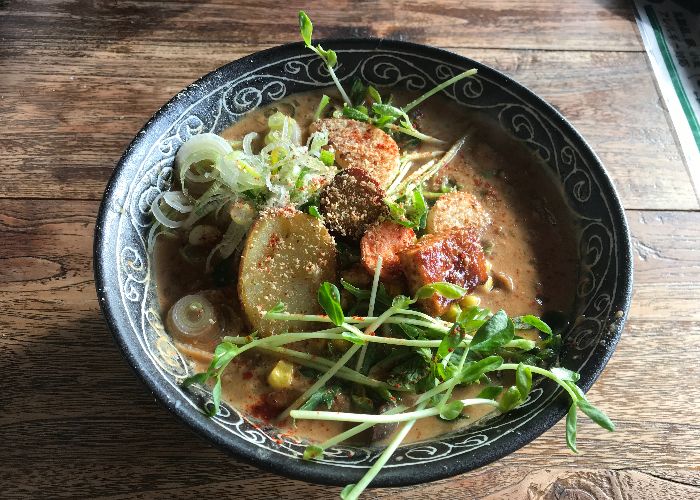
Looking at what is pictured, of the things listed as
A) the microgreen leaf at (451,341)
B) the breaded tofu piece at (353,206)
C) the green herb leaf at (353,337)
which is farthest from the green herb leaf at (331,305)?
the breaded tofu piece at (353,206)

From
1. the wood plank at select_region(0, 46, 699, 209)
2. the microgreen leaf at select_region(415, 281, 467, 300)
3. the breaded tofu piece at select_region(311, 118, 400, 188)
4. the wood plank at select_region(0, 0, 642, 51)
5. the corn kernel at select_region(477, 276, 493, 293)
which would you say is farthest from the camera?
the wood plank at select_region(0, 0, 642, 51)

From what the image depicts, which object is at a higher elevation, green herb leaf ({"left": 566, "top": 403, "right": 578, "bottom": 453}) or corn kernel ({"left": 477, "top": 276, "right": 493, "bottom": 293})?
corn kernel ({"left": 477, "top": 276, "right": 493, "bottom": 293})

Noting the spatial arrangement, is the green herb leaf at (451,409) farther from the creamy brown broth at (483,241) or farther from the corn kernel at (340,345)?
the corn kernel at (340,345)

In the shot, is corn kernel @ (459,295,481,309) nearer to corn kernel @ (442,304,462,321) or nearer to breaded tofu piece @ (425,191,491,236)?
corn kernel @ (442,304,462,321)

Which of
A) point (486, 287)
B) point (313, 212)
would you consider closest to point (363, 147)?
point (313, 212)

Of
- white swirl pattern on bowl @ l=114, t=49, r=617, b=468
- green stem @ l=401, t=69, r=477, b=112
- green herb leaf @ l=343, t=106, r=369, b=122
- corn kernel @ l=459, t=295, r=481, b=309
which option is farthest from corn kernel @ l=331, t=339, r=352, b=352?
green stem @ l=401, t=69, r=477, b=112

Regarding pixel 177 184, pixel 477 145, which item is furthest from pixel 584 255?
pixel 177 184
